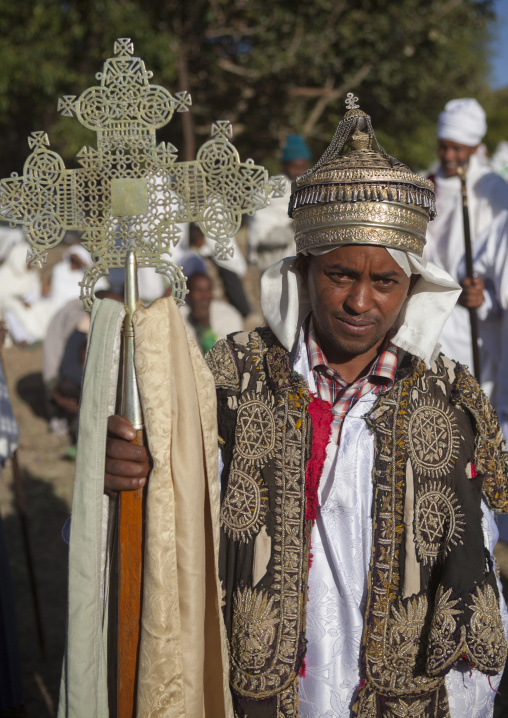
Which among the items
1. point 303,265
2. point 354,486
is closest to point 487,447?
point 354,486

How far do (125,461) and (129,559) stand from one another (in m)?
0.25

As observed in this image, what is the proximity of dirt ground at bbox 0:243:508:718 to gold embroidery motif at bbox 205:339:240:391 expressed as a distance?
8.91ft

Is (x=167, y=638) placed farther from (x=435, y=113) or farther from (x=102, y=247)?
(x=435, y=113)

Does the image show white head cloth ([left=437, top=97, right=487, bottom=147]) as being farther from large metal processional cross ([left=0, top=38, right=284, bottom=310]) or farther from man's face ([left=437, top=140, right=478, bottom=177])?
large metal processional cross ([left=0, top=38, right=284, bottom=310])

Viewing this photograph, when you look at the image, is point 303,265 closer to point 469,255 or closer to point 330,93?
point 469,255

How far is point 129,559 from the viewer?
1.78 metres

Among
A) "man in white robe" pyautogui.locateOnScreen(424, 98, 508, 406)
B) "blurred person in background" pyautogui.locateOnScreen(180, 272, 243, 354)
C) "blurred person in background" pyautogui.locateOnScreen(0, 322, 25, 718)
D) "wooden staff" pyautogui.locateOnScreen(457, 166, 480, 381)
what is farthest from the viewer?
"blurred person in background" pyautogui.locateOnScreen(180, 272, 243, 354)

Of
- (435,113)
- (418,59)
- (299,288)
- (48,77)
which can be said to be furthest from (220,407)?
(435,113)

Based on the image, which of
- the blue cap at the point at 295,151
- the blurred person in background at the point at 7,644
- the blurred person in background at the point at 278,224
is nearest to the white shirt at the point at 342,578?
the blurred person in background at the point at 7,644

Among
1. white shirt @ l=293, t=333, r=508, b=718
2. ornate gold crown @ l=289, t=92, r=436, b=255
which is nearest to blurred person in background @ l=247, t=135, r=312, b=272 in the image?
ornate gold crown @ l=289, t=92, r=436, b=255

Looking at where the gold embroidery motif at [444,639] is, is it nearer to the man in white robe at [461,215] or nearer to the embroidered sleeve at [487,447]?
the embroidered sleeve at [487,447]

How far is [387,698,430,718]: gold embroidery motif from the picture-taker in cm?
199

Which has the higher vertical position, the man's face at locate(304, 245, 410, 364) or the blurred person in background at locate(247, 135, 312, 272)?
the blurred person in background at locate(247, 135, 312, 272)

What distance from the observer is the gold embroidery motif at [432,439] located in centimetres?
197
